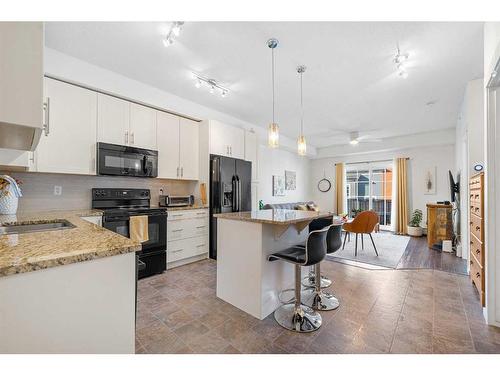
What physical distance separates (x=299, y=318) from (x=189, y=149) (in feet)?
9.49

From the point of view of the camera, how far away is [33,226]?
71.4 inches

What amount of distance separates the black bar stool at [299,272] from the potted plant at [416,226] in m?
5.12

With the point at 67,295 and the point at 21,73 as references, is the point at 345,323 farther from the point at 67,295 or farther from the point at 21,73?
the point at 21,73

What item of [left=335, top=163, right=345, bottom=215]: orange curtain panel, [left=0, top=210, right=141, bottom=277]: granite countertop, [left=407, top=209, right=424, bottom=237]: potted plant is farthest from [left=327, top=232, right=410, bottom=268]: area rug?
[left=0, top=210, right=141, bottom=277]: granite countertop

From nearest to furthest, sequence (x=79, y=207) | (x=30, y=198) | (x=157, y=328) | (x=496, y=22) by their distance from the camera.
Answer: (x=496, y=22)
(x=157, y=328)
(x=30, y=198)
(x=79, y=207)

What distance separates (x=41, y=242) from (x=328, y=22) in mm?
2522

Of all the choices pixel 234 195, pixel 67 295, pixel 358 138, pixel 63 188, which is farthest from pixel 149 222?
pixel 358 138

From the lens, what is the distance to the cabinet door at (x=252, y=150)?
4457 mm

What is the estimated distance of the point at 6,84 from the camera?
89 cm

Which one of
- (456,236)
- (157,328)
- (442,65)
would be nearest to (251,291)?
(157,328)

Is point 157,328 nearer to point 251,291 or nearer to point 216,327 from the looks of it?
point 216,327

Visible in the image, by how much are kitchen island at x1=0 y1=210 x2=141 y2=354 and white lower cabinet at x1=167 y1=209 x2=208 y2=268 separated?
7.34 feet

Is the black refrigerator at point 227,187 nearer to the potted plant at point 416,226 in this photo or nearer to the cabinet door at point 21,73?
the cabinet door at point 21,73

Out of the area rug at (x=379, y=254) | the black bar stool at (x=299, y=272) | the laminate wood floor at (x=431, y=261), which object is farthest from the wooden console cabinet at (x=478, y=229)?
the black bar stool at (x=299, y=272)
